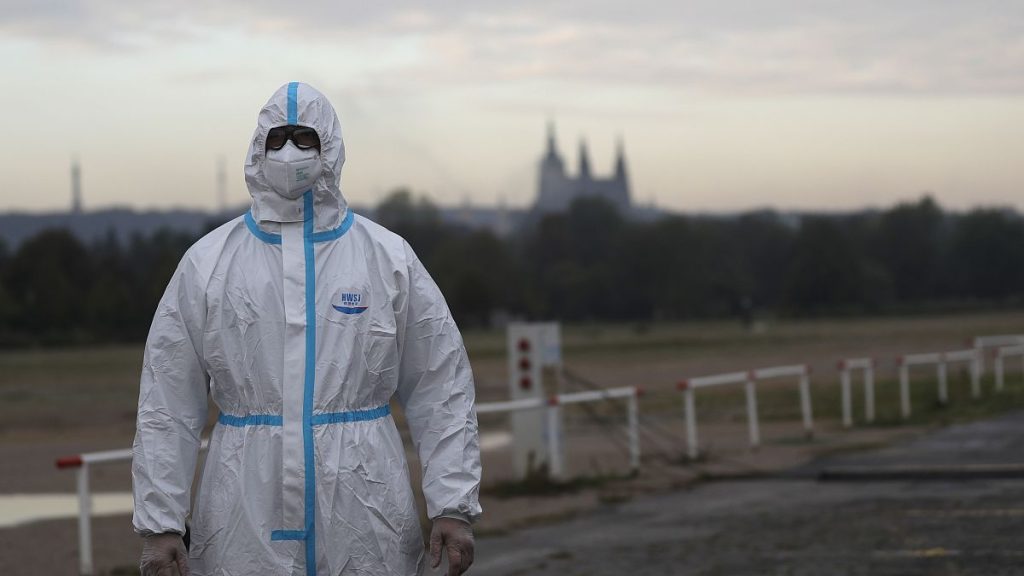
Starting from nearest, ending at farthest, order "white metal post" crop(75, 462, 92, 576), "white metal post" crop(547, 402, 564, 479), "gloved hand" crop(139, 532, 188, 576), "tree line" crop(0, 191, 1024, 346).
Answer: "gloved hand" crop(139, 532, 188, 576) → "white metal post" crop(75, 462, 92, 576) → "white metal post" crop(547, 402, 564, 479) → "tree line" crop(0, 191, 1024, 346)

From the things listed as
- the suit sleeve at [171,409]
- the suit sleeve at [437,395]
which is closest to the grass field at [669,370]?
the suit sleeve at [437,395]

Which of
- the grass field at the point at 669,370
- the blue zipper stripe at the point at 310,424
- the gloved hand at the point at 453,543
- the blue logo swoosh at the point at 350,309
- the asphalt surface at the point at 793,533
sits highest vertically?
the blue logo swoosh at the point at 350,309

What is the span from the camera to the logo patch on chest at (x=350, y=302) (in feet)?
12.6

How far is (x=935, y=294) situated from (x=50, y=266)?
86.4 m

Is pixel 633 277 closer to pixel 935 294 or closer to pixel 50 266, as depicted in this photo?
pixel 935 294

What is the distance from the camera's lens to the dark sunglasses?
396cm

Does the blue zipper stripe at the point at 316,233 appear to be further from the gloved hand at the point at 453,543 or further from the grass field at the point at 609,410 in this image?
the grass field at the point at 609,410

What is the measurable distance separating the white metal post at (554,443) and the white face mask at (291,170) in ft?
34.7

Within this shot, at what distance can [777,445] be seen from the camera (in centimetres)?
1900

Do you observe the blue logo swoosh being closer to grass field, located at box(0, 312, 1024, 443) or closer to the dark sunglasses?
the dark sunglasses

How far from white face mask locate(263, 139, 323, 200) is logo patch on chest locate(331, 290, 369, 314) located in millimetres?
292

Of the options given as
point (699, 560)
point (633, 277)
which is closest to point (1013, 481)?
point (699, 560)

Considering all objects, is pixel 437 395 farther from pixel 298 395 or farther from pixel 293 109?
pixel 293 109

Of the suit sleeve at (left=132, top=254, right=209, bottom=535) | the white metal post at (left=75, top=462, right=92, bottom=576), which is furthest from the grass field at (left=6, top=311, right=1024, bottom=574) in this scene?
the suit sleeve at (left=132, top=254, right=209, bottom=535)
